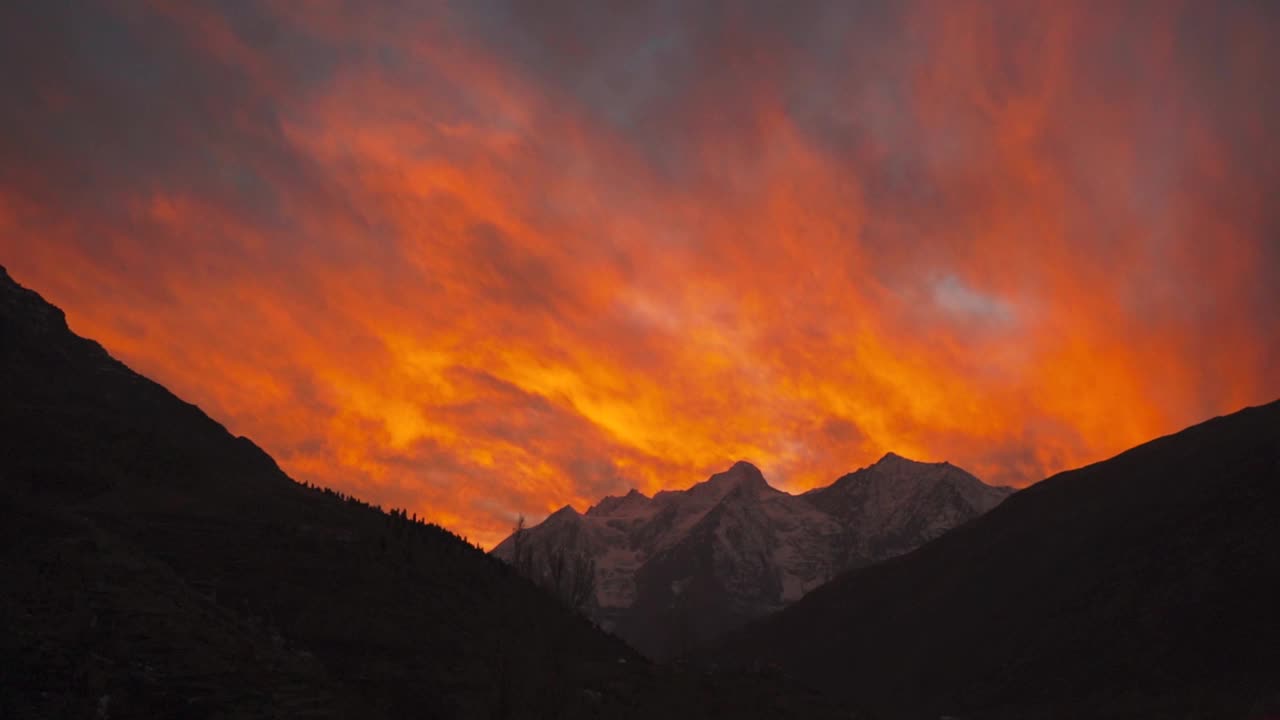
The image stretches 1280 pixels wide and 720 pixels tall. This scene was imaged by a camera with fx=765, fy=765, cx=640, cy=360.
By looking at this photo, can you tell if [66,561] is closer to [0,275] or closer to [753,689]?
[753,689]

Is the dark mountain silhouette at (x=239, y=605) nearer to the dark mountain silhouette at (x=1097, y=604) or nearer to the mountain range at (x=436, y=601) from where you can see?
the mountain range at (x=436, y=601)

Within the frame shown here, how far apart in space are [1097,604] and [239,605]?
8846cm

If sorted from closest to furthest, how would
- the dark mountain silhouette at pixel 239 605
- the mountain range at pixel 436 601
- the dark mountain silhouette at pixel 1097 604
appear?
the dark mountain silhouette at pixel 239 605 < the mountain range at pixel 436 601 < the dark mountain silhouette at pixel 1097 604

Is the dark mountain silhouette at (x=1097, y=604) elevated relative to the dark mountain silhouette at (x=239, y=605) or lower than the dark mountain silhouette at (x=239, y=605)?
elevated

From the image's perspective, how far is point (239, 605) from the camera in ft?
105

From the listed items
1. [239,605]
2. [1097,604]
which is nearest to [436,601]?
[239,605]

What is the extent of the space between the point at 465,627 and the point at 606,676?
26.6 feet

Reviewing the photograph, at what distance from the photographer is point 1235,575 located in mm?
74125

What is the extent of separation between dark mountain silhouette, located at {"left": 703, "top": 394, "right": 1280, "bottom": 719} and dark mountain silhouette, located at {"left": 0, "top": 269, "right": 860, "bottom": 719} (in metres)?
28.3

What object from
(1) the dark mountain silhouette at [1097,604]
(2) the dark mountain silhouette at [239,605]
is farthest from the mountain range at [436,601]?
(1) the dark mountain silhouette at [1097,604]

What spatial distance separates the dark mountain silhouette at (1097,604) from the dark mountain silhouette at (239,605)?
1113 inches

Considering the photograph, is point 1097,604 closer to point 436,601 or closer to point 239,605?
point 436,601

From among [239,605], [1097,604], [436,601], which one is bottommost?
[239,605]

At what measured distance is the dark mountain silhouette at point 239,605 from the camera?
68.9 ft
